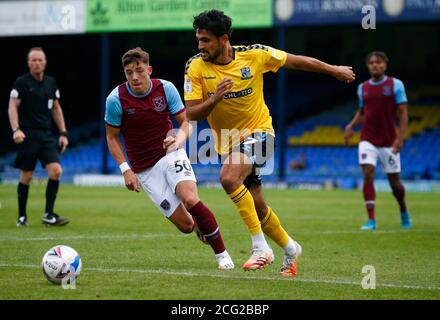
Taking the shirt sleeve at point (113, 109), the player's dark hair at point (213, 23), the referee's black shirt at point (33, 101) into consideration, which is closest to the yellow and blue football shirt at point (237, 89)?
the player's dark hair at point (213, 23)

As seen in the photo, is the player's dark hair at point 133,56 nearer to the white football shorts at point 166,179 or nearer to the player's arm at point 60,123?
the white football shorts at point 166,179

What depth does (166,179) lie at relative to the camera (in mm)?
8922

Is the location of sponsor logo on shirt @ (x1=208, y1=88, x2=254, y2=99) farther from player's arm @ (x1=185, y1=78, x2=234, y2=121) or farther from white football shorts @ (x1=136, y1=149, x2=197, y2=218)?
white football shorts @ (x1=136, y1=149, x2=197, y2=218)

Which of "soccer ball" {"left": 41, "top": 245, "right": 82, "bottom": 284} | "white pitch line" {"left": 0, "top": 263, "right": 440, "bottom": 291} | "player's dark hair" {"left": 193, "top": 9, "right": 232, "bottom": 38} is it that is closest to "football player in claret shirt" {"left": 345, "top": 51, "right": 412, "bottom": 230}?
"player's dark hair" {"left": 193, "top": 9, "right": 232, "bottom": 38}

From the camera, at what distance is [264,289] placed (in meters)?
7.11

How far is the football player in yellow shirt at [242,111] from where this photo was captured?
8.33 m

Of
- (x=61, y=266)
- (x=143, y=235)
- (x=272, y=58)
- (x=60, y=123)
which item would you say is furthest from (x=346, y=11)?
(x=61, y=266)

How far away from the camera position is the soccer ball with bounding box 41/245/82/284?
7.23 m

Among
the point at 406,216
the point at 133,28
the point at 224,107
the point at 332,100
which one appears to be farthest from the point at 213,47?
the point at 332,100

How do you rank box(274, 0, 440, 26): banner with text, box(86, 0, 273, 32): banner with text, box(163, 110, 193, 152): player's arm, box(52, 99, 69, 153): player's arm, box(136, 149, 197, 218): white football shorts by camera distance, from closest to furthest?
1. box(163, 110, 193, 152): player's arm
2. box(136, 149, 197, 218): white football shorts
3. box(52, 99, 69, 153): player's arm
4. box(274, 0, 440, 26): banner with text
5. box(86, 0, 273, 32): banner with text

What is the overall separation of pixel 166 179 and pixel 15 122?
470 centimetres

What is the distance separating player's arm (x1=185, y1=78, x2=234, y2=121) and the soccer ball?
5.86 ft

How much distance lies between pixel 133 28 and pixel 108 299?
2414 centimetres

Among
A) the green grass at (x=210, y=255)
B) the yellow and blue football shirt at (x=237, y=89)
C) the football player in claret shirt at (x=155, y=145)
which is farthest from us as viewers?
the yellow and blue football shirt at (x=237, y=89)
